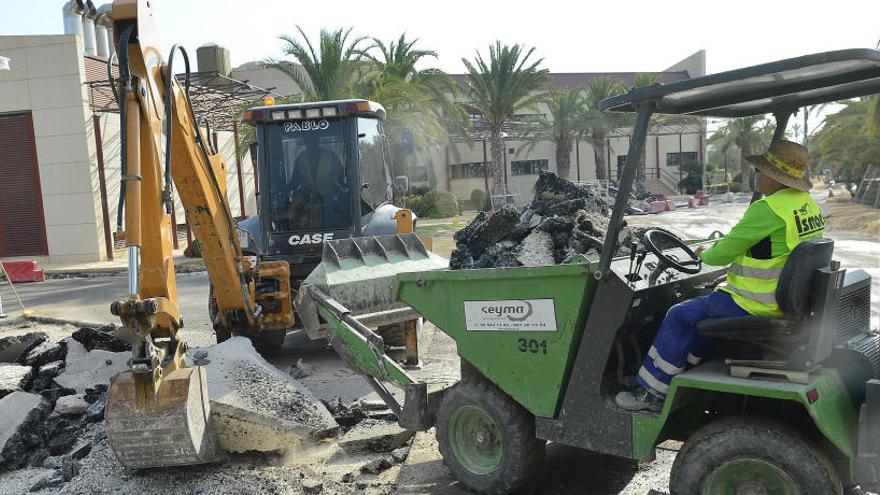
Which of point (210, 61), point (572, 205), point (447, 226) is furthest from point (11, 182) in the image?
point (572, 205)

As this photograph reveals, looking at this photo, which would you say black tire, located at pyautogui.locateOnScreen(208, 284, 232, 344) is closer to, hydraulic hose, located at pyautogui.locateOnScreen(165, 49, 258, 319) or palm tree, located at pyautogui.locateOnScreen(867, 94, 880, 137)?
hydraulic hose, located at pyautogui.locateOnScreen(165, 49, 258, 319)

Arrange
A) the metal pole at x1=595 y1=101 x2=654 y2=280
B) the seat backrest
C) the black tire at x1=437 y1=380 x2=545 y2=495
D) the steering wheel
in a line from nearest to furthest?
the seat backrest < the metal pole at x1=595 y1=101 x2=654 y2=280 < the steering wheel < the black tire at x1=437 y1=380 x2=545 y2=495

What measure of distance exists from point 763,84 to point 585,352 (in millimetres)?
1583

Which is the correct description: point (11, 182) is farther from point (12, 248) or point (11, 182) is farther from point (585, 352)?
point (585, 352)

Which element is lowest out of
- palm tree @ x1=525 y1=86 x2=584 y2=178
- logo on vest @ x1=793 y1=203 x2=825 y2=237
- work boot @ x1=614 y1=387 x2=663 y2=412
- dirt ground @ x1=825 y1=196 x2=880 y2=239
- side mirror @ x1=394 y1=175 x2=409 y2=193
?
dirt ground @ x1=825 y1=196 x2=880 y2=239

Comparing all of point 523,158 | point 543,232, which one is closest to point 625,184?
point 543,232

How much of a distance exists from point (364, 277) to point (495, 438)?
9.08 feet

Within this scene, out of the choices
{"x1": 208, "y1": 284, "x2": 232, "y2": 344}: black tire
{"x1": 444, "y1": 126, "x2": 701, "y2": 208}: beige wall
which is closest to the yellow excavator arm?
{"x1": 208, "y1": 284, "x2": 232, "y2": 344}: black tire

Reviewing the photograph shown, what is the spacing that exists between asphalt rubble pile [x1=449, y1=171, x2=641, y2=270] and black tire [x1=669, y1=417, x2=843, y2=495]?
4.89ft

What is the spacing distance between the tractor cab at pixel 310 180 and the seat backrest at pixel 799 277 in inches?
212

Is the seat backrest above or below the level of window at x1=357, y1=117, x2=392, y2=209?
below

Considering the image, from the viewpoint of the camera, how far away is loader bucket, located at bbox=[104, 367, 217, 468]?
4.41m

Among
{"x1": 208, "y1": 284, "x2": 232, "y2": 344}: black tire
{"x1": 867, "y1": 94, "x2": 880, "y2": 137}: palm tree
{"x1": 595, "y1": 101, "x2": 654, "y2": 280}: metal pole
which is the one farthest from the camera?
{"x1": 867, "y1": 94, "x2": 880, "y2": 137}: palm tree

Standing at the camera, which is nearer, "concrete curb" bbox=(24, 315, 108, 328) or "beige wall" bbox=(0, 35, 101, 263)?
"concrete curb" bbox=(24, 315, 108, 328)
